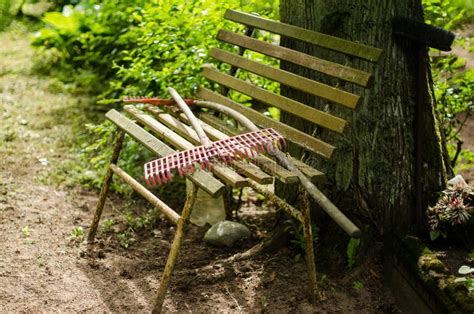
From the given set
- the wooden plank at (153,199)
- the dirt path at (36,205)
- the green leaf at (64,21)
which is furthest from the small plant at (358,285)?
the green leaf at (64,21)

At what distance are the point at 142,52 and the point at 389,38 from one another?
77.9 inches

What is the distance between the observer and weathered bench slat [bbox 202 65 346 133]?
10.1 ft

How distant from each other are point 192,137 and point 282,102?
53cm

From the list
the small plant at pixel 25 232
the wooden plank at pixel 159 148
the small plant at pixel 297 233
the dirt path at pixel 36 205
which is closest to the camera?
the wooden plank at pixel 159 148

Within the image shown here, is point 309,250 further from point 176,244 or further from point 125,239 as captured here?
point 125,239

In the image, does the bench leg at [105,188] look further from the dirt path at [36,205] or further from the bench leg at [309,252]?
the bench leg at [309,252]

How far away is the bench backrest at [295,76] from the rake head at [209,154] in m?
0.26

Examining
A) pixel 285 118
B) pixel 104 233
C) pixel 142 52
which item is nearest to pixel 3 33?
pixel 142 52

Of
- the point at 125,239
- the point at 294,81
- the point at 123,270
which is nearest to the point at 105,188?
the point at 125,239

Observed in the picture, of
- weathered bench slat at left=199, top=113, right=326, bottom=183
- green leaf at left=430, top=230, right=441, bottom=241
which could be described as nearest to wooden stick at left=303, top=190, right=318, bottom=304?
weathered bench slat at left=199, top=113, right=326, bottom=183

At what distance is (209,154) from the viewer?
114 inches

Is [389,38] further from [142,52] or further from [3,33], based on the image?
[3,33]

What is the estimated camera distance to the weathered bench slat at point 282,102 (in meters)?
3.06

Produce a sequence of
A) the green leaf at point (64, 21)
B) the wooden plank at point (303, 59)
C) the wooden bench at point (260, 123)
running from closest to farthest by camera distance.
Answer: the wooden bench at point (260, 123), the wooden plank at point (303, 59), the green leaf at point (64, 21)
